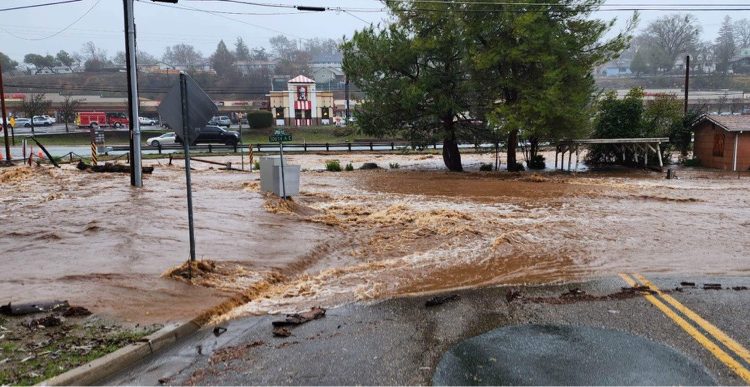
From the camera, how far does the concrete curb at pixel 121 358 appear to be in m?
4.62

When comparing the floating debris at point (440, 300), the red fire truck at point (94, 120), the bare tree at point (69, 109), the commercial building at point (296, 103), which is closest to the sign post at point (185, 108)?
the floating debris at point (440, 300)

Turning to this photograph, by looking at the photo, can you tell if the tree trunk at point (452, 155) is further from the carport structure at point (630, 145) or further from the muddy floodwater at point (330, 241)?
the muddy floodwater at point (330, 241)

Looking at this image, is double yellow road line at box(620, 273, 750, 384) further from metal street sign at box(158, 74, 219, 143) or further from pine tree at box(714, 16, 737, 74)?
pine tree at box(714, 16, 737, 74)

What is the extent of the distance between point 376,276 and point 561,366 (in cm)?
409

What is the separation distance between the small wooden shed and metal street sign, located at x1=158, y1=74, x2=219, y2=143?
28662 millimetres

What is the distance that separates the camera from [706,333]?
552 centimetres

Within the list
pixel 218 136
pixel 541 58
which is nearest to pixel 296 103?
pixel 218 136

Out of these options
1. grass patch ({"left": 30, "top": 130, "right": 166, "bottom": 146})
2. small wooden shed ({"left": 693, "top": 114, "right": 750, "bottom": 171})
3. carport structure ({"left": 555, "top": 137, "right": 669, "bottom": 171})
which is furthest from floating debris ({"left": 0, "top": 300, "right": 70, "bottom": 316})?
grass patch ({"left": 30, "top": 130, "right": 166, "bottom": 146})

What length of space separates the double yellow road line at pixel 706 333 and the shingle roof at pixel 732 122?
1008 inches

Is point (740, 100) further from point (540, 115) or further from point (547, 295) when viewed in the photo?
point (547, 295)

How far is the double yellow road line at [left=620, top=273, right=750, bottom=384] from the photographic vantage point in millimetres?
4801

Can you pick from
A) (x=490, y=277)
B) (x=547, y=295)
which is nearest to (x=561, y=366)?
(x=547, y=295)

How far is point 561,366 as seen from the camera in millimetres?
4770

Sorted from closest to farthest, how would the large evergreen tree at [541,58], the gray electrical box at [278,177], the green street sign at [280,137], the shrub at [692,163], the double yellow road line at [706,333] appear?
the double yellow road line at [706,333] → the green street sign at [280,137] → the gray electrical box at [278,177] → the large evergreen tree at [541,58] → the shrub at [692,163]
